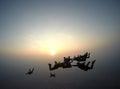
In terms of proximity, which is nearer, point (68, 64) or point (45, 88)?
point (68, 64)

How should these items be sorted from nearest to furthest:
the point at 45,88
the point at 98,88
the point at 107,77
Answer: the point at 98,88 < the point at 45,88 < the point at 107,77

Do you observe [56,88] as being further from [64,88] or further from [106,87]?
[106,87]

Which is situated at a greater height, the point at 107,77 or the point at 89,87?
the point at 107,77

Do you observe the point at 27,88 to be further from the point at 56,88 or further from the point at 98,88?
the point at 98,88

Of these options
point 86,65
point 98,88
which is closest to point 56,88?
point 98,88

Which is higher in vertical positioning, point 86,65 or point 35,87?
point 35,87

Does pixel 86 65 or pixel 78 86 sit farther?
pixel 78 86

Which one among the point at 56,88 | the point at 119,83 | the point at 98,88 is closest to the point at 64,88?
the point at 56,88

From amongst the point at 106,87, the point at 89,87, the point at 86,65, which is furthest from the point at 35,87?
the point at 86,65

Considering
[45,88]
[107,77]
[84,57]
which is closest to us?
[84,57]
